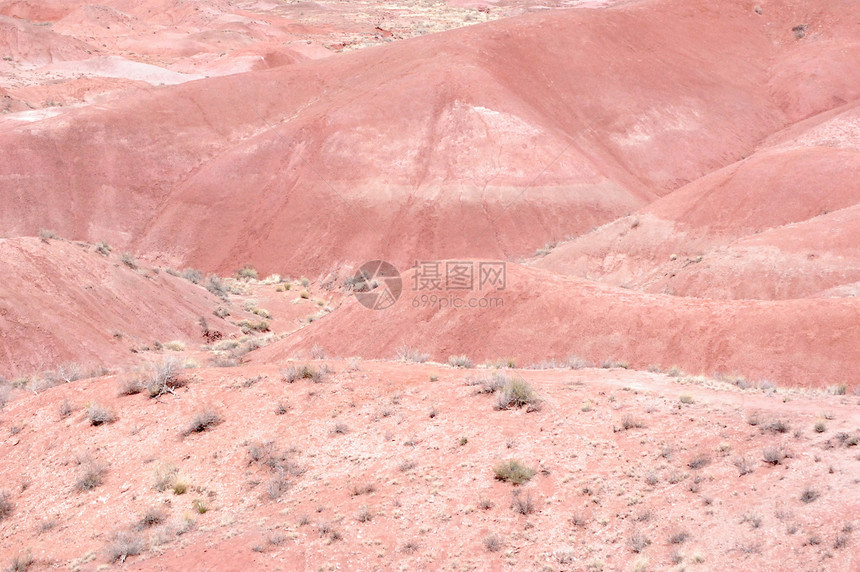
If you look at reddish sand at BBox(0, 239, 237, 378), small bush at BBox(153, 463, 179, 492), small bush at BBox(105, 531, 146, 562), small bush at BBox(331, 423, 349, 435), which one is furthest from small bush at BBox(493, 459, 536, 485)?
reddish sand at BBox(0, 239, 237, 378)

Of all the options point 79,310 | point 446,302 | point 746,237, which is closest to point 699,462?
point 446,302

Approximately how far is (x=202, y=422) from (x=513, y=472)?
17.8 ft

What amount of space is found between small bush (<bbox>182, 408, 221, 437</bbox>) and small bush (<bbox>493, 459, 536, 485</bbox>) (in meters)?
5.03

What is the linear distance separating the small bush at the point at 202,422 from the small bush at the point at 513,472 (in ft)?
16.5

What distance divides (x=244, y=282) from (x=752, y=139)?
33.2m

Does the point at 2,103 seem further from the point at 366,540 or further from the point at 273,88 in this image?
the point at 366,540

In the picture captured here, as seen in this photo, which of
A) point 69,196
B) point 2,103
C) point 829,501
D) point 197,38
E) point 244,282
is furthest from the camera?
point 197,38

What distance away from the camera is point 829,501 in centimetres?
836

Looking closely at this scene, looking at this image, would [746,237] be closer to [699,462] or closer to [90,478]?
[699,462]

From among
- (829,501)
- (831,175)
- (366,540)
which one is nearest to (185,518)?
(366,540)

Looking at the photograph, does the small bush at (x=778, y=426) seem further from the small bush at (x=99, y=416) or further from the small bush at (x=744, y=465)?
the small bush at (x=99, y=416)

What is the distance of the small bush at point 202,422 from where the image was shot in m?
12.7

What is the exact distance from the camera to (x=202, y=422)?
12711 millimetres

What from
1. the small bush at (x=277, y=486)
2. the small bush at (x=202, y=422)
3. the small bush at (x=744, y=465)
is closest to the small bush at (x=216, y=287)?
the small bush at (x=202, y=422)
